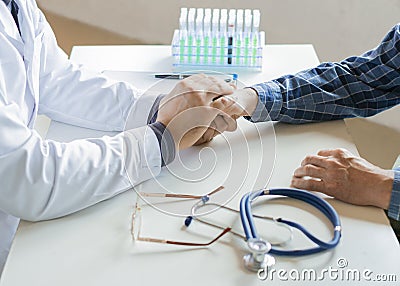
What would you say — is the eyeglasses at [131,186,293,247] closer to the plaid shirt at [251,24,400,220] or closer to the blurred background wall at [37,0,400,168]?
the plaid shirt at [251,24,400,220]

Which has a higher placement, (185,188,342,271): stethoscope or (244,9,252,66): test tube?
(244,9,252,66): test tube

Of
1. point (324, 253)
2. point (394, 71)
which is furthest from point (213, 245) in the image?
point (394, 71)

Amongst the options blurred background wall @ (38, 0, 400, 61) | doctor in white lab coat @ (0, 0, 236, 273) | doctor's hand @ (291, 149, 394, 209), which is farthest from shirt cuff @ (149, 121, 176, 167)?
blurred background wall @ (38, 0, 400, 61)

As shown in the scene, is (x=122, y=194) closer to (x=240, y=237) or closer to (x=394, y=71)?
(x=240, y=237)

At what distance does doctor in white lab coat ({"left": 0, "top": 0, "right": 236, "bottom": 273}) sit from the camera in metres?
1.02

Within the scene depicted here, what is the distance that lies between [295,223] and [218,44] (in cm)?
65

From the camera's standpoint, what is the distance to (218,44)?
1.53m

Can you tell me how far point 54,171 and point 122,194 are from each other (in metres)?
0.13

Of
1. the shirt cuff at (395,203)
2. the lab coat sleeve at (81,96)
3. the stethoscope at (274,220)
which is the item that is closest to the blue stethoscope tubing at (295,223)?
the stethoscope at (274,220)

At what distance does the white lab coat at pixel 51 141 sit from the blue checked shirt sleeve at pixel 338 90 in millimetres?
265

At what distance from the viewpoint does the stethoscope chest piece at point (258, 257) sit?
926mm

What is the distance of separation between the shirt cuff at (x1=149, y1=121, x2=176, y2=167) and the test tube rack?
0.42 metres

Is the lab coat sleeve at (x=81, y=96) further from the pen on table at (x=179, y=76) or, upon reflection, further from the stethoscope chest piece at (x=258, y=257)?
the stethoscope chest piece at (x=258, y=257)

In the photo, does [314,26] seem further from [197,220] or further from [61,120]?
[197,220]
